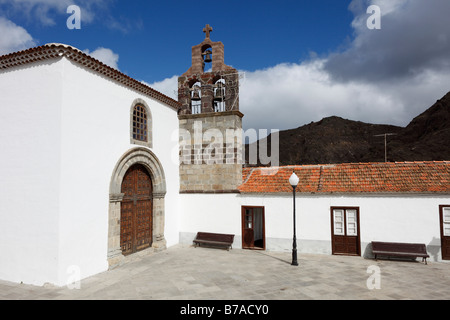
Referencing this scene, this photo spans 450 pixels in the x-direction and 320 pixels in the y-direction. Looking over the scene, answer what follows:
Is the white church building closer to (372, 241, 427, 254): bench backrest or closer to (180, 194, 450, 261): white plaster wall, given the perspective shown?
(180, 194, 450, 261): white plaster wall

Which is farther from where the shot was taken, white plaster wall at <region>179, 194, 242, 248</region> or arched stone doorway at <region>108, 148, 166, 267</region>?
white plaster wall at <region>179, 194, 242, 248</region>

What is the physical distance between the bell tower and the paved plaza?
11.9 feet

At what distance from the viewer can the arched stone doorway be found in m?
9.13

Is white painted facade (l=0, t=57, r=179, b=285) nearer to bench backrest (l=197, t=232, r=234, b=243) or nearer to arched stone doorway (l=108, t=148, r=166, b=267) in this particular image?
arched stone doorway (l=108, t=148, r=166, b=267)

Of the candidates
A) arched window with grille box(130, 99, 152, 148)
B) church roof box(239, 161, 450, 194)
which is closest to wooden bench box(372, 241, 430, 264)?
church roof box(239, 161, 450, 194)

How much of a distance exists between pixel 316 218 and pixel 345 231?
1.15 m

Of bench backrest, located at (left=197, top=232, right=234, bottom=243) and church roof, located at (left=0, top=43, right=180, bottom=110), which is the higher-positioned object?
church roof, located at (left=0, top=43, right=180, bottom=110)

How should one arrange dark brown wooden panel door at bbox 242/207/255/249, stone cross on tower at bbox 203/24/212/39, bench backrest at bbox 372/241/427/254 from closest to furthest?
1. bench backrest at bbox 372/241/427/254
2. dark brown wooden panel door at bbox 242/207/255/249
3. stone cross on tower at bbox 203/24/212/39

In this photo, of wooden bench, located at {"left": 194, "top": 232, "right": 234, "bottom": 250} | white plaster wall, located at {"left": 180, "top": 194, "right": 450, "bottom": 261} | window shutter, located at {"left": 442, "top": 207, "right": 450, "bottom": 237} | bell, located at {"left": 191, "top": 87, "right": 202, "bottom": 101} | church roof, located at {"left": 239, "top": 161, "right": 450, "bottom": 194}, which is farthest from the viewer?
bell, located at {"left": 191, "top": 87, "right": 202, "bottom": 101}

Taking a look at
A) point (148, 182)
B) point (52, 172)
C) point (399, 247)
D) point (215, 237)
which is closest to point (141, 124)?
point (148, 182)

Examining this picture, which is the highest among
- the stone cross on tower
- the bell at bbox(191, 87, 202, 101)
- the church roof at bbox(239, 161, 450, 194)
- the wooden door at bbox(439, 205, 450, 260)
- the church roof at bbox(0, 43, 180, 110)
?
the stone cross on tower

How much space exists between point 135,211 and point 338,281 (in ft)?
23.9

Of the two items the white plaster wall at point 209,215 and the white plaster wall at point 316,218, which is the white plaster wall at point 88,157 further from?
the white plaster wall at point 316,218
